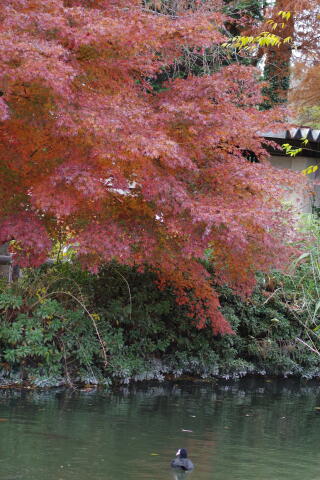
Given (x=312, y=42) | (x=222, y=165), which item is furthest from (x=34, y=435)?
(x=312, y=42)

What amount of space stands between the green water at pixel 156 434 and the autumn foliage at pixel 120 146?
1.54 meters

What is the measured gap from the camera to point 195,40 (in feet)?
25.8

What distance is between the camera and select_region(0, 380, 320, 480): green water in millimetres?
5496

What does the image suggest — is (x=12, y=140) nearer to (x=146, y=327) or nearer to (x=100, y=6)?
(x=100, y=6)

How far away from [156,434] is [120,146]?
2.69 metres

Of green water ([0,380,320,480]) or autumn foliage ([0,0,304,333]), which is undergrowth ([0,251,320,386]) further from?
autumn foliage ([0,0,304,333])

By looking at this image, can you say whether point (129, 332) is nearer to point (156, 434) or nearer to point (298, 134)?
point (156, 434)

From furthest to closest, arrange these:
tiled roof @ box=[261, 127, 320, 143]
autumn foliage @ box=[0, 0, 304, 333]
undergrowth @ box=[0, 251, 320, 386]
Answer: tiled roof @ box=[261, 127, 320, 143] → undergrowth @ box=[0, 251, 320, 386] → autumn foliage @ box=[0, 0, 304, 333]

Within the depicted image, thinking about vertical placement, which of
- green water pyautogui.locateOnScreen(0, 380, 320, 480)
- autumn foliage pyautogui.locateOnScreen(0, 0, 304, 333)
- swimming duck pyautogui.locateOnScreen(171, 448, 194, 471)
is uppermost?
autumn foliage pyautogui.locateOnScreen(0, 0, 304, 333)

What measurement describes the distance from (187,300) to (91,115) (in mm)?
3566

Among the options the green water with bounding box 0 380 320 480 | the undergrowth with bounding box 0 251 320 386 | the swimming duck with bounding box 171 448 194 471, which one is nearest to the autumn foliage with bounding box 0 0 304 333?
the undergrowth with bounding box 0 251 320 386

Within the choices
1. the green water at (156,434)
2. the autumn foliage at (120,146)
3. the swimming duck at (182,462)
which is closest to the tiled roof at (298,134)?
the autumn foliage at (120,146)

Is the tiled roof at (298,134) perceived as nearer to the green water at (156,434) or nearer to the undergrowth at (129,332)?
the undergrowth at (129,332)

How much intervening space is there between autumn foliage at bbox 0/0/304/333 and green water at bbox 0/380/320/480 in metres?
1.54
